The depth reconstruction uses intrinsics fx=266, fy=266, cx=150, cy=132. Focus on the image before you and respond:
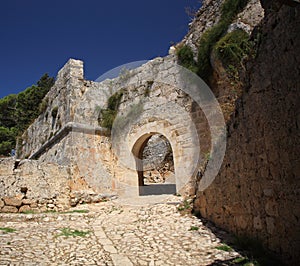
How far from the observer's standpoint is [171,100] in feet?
24.5

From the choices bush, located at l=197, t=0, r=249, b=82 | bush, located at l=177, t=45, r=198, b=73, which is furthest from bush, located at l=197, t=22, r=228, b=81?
bush, located at l=177, t=45, r=198, b=73

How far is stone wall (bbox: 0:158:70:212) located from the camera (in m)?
5.86

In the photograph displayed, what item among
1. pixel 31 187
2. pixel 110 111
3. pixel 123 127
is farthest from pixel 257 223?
pixel 110 111

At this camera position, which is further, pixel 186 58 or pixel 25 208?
pixel 186 58

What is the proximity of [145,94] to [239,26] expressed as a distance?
3320 mm

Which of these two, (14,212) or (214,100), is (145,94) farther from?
(14,212)

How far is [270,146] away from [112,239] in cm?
261

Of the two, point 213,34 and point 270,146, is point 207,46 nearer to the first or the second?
point 213,34

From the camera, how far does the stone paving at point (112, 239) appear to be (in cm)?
301

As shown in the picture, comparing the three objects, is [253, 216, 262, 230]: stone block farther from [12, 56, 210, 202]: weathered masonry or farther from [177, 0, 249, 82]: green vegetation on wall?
[177, 0, 249, 82]: green vegetation on wall

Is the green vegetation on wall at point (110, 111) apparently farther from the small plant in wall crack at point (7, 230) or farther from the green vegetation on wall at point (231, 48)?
the small plant in wall crack at point (7, 230)

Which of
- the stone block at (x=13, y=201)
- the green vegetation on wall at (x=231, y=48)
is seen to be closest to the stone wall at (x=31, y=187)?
the stone block at (x=13, y=201)

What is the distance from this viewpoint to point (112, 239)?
397 cm

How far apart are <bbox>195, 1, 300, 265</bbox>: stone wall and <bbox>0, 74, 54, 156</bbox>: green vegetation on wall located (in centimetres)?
1570
